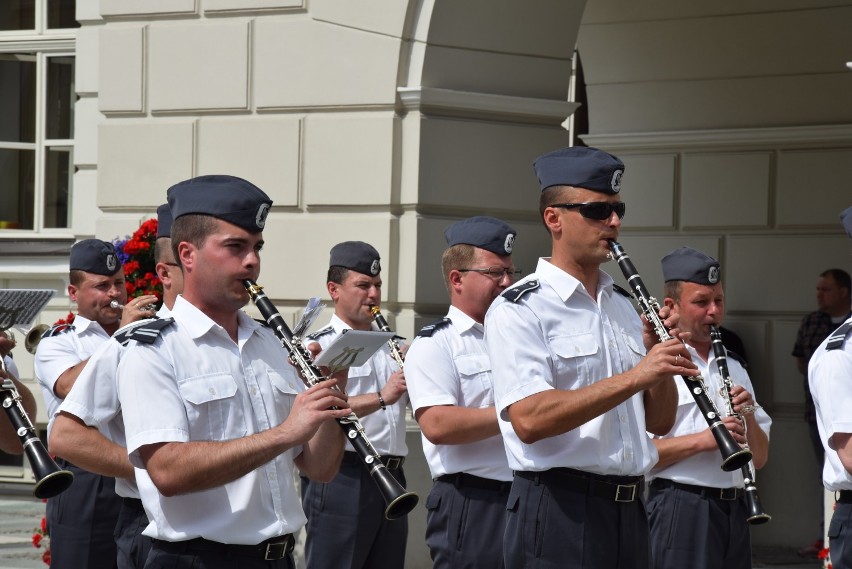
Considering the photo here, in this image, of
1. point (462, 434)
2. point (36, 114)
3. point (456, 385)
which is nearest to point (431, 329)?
point (456, 385)

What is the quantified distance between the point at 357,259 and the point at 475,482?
179 centimetres

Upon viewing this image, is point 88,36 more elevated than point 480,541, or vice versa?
point 88,36

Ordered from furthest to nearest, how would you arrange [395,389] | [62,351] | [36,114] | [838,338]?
[36,114], [62,351], [395,389], [838,338]

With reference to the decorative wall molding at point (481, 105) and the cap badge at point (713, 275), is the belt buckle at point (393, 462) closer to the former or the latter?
the cap badge at point (713, 275)

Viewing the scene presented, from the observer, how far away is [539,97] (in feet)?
30.6

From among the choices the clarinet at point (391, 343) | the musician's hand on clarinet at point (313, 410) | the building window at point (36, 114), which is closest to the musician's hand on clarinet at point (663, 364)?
the musician's hand on clarinet at point (313, 410)

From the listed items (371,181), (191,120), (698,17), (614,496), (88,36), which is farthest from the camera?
(88,36)

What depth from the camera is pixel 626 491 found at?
4715 mm

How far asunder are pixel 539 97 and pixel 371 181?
1223 millimetres

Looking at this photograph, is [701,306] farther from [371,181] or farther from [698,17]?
[698,17]

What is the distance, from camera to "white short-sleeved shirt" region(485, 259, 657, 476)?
463 cm

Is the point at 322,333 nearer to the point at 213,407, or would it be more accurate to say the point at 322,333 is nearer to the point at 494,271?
the point at 494,271

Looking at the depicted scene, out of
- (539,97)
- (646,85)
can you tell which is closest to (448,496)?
(539,97)

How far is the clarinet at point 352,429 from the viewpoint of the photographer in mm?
4094
